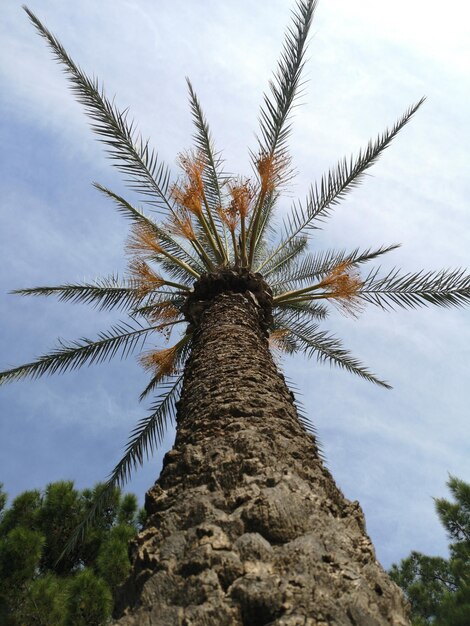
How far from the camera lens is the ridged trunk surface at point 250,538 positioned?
1537 millimetres

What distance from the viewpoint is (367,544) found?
2.08 meters

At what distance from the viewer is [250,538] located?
1.81 m

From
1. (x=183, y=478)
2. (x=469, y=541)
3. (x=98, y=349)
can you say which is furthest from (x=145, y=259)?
(x=469, y=541)

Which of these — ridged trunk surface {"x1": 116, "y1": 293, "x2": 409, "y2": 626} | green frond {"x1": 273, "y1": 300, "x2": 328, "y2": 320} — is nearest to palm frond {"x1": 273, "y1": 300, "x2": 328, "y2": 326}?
green frond {"x1": 273, "y1": 300, "x2": 328, "y2": 320}

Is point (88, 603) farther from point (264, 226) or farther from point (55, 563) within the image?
point (264, 226)

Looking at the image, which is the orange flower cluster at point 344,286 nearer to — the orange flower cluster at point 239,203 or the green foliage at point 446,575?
the orange flower cluster at point 239,203

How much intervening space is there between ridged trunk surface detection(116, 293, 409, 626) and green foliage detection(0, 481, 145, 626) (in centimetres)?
356

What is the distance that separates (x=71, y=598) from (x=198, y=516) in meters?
4.93

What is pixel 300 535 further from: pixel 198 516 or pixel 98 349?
pixel 98 349

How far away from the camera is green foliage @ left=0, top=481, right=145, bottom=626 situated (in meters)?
5.98

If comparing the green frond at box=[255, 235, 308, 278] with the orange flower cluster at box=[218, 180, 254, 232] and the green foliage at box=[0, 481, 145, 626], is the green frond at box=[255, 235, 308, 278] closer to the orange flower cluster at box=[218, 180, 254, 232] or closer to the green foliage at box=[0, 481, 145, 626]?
the orange flower cluster at box=[218, 180, 254, 232]

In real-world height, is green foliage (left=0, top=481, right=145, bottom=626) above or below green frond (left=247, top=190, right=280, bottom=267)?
below

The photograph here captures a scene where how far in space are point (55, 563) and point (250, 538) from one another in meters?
5.87

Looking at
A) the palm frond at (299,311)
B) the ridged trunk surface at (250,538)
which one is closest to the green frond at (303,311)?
the palm frond at (299,311)
